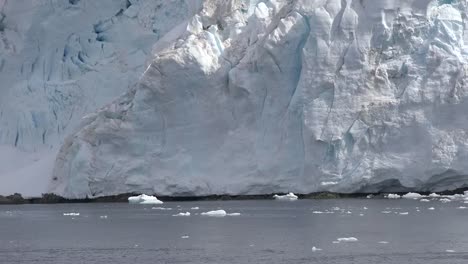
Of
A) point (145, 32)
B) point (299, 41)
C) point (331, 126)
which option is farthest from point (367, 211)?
point (145, 32)

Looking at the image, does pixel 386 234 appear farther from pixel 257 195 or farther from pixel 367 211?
pixel 257 195

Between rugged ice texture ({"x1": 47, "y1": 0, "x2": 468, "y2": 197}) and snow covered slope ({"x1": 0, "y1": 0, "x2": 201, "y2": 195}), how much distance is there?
3.78 m

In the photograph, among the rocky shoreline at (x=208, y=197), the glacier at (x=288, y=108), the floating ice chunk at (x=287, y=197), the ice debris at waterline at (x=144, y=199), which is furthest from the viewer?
the ice debris at waterline at (x=144, y=199)

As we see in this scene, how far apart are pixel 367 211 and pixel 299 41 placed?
5750 mm

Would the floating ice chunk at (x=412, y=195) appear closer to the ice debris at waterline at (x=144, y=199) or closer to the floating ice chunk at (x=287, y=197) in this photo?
the floating ice chunk at (x=287, y=197)

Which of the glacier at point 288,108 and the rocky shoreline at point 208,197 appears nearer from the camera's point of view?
the glacier at point 288,108

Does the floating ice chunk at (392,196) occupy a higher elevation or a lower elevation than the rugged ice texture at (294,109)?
lower

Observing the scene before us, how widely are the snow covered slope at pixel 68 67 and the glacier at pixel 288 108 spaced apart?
6.70ft

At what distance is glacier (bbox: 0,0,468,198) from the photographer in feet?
96.6

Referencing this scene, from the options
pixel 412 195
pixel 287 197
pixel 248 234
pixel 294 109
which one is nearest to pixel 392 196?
pixel 412 195

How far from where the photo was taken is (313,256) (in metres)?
18.5

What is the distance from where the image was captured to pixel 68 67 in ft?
120

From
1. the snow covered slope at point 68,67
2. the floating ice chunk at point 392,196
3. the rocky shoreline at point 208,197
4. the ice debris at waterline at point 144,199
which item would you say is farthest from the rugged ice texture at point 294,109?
the snow covered slope at point 68,67

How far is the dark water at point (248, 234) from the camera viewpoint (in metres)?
18.7
